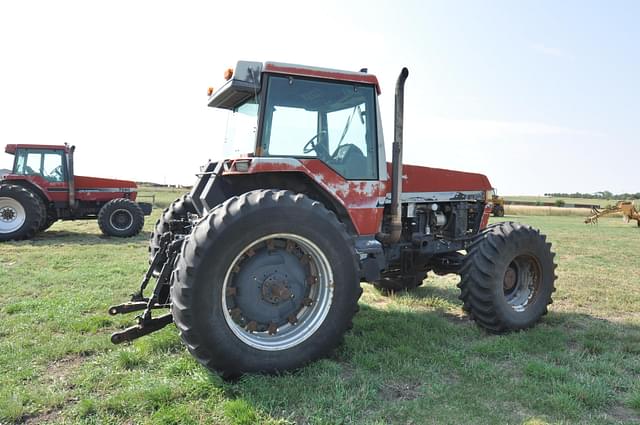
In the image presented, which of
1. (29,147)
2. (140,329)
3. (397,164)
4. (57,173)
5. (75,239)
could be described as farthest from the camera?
(57,173)

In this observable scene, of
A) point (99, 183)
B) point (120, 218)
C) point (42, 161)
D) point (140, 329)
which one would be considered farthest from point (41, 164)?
point (140, 329)

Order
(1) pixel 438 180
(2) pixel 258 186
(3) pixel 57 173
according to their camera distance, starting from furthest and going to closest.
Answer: (3) pixel 57 173, (1) pixel 438 180, (2) pixel 258 186

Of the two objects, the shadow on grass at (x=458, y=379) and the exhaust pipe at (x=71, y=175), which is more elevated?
the exhaust pipe at (x=71, y=175)

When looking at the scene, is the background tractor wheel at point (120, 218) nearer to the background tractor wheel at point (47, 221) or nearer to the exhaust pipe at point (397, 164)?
the background tractor wheel at point (47, 221)

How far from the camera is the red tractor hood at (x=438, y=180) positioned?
5082 millimetres

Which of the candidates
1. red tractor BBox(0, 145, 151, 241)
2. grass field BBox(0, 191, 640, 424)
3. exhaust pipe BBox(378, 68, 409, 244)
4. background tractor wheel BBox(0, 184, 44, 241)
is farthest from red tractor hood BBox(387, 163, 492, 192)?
background tractor wheel BBox(0, 184, 44, 241)

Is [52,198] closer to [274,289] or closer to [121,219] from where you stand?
[121,219]

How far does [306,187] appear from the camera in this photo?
169 inches

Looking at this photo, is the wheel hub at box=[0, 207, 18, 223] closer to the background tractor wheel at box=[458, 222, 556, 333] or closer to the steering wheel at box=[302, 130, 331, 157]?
the steering wheel at box=[302, 130, 331, 157]

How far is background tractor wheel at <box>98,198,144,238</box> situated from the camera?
1356 centimetres

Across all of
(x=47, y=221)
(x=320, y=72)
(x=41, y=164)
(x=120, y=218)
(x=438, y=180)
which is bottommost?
(x=47, y=221)

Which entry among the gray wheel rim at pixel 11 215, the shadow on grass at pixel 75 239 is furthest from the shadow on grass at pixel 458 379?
the gray wheel rim at pixel 11 215

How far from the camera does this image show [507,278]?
16.9 feet

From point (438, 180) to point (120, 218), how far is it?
37.5 feet
